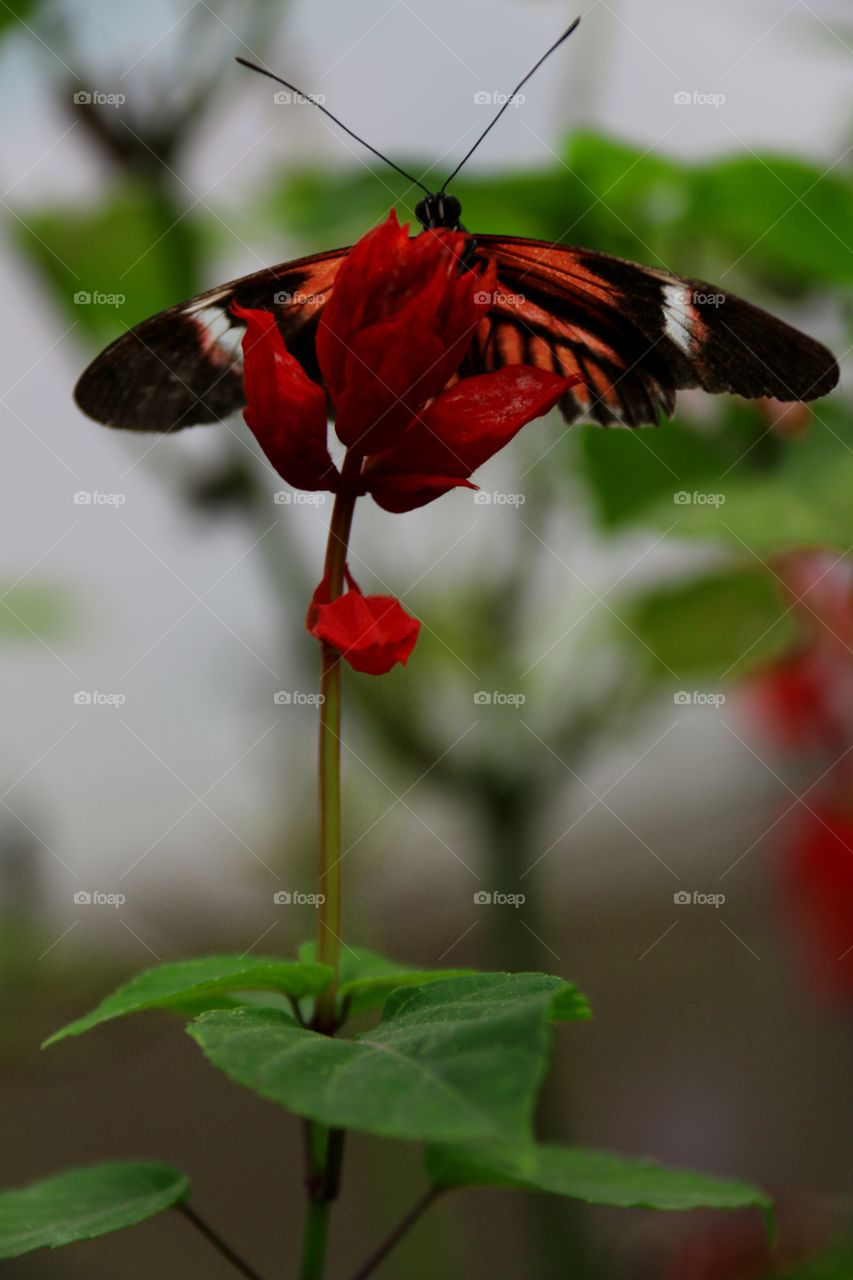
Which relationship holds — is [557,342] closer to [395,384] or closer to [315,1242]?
[395,384]

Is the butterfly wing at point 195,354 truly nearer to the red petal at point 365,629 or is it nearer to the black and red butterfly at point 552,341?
the black and red butterfly at point 552,341

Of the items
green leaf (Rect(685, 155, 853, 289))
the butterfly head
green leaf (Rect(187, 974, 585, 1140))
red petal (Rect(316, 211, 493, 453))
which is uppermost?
green leaf (Rect(685, 155, 853, 289))

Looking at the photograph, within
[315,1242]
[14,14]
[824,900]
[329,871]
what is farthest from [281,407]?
[824,900]

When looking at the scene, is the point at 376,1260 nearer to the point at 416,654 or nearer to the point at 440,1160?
the point at 440,1160

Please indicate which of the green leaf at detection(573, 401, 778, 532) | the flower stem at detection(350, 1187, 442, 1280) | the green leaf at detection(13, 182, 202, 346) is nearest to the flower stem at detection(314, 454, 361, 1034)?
the flower stem at detection(350, 1187, 442, 1280)

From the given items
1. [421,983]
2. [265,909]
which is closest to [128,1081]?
[265,909]

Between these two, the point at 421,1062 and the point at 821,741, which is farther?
the point at 821,741

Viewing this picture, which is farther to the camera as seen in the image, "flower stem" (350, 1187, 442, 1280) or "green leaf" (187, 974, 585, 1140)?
"flower stem" (350, 1187, 442, 1280)

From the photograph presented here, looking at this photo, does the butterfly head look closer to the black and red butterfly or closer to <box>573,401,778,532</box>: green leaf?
the black and red butterfly
